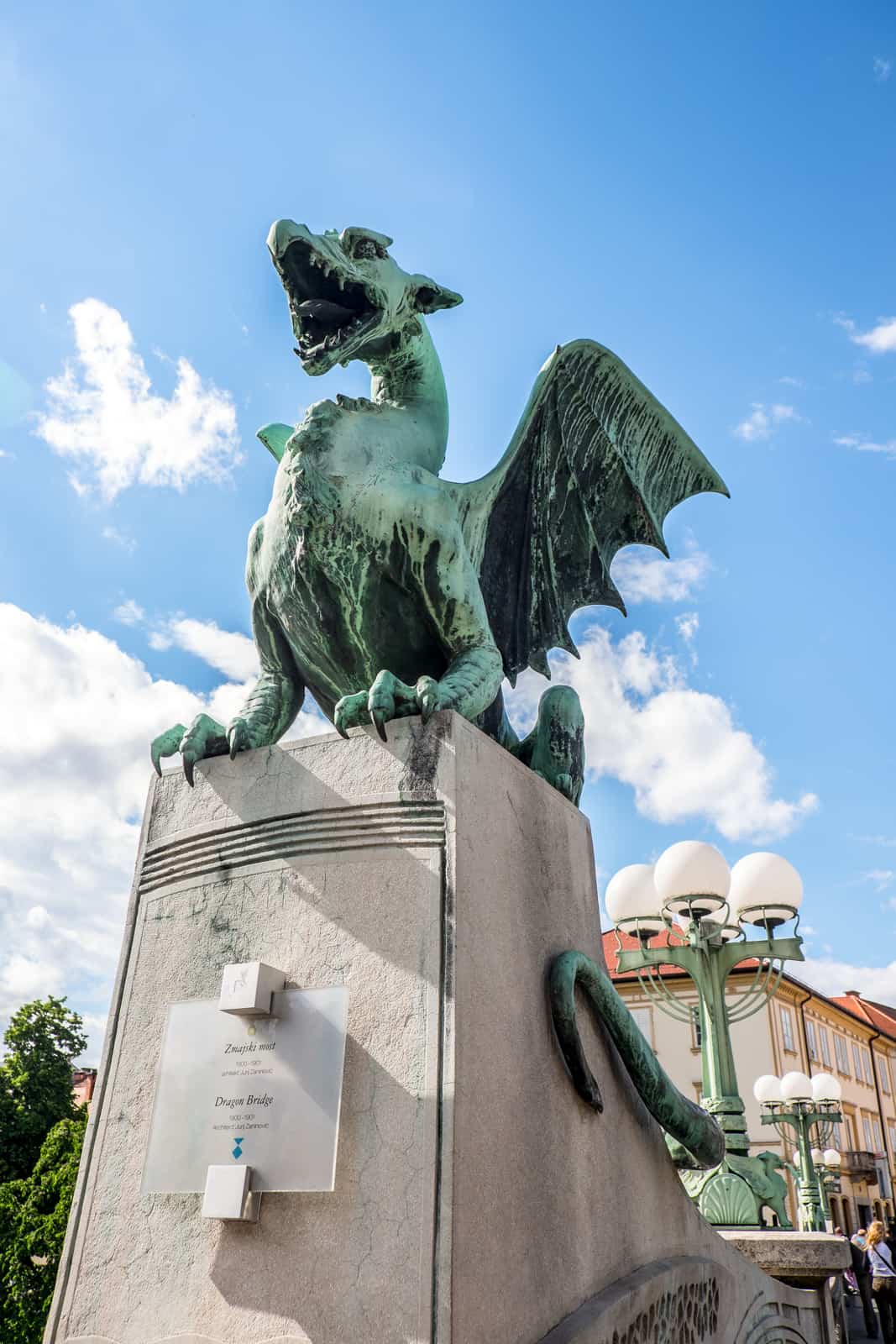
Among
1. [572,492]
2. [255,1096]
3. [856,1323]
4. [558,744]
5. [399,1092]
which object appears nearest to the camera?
[399,1092]

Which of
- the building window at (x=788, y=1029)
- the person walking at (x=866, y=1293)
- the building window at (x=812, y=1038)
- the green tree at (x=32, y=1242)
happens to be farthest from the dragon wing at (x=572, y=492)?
the building window at (x=812, y=1038)

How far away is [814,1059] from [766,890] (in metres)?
A: 33.2

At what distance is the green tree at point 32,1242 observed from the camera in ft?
52.0

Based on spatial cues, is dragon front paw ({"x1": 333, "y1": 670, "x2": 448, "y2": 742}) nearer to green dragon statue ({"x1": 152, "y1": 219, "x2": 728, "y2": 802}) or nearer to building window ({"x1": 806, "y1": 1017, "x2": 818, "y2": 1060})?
green dragon statue ({"x1": 152, "y1": 219, "x2": 728, "y2": 802})

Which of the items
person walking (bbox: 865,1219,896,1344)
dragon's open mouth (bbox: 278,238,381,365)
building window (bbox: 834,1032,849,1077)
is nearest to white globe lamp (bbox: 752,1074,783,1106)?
person walking (bbox: 865,1219,896,1344)

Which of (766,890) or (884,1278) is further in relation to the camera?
(884,1278)

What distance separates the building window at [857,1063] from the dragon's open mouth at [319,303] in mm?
44694

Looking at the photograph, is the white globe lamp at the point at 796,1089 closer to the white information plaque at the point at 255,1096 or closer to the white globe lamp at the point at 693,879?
the white globe lamp at the point at 693,879

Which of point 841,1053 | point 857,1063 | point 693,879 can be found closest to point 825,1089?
point 693,879

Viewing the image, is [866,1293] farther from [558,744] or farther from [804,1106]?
[558,744]

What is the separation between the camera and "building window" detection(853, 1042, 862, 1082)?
41156 millimetres

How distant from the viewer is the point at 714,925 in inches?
262

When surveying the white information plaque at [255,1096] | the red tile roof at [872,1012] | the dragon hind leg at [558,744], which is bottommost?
the white information plaque at [255,1096]

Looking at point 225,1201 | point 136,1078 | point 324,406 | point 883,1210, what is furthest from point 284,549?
point 883,1210
